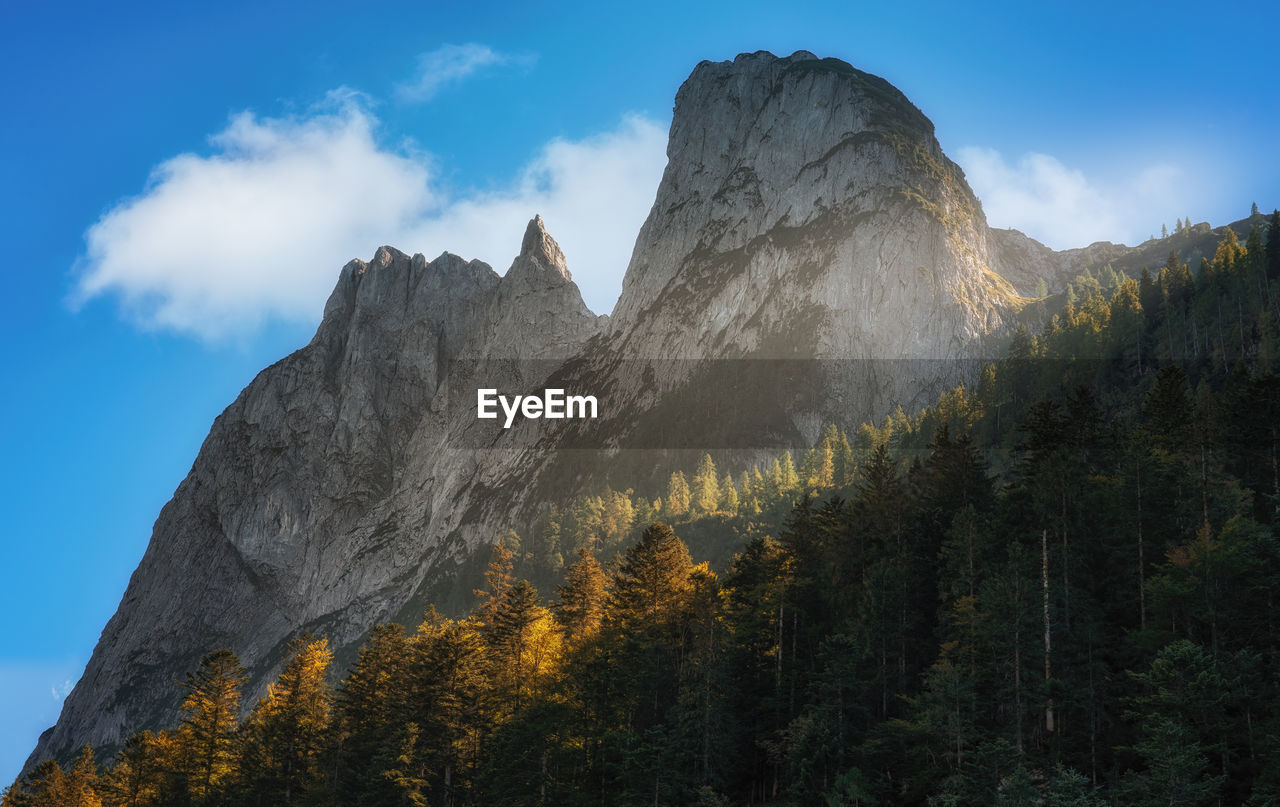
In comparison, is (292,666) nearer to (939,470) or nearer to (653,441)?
(939,470)

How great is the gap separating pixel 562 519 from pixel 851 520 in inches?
3486

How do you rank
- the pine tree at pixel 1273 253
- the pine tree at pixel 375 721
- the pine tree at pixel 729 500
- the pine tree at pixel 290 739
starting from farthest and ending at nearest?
the pine tree at pixel 729 500
the pine tree at pixel 1273 253
the pine tree at pixel 290 739
the pine tree at pixel 375 721

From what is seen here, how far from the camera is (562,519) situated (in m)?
150

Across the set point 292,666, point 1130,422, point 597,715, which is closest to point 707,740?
point 597,715

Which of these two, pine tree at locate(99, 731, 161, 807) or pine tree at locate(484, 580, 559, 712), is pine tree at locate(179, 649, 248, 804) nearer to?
pine tree at locate(99, 731, 161, 807)

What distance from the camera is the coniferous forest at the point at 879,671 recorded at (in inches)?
1778

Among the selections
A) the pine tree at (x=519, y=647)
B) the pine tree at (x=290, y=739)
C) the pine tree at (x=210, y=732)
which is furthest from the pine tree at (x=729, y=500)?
the pine tree at (x=210, y=732)

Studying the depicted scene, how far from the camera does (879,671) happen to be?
5475cm

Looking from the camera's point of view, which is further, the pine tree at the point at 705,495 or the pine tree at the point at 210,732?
the pine tree at the point at 705,495

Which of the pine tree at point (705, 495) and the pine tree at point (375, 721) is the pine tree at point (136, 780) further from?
the pine tree at point (705, 495)

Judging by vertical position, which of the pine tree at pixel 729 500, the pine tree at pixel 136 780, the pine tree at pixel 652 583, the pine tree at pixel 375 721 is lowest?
the pine tree at pixel 136 780

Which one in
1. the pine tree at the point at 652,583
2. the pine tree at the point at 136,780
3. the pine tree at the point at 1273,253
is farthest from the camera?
the pine tree at the point at 1273,253

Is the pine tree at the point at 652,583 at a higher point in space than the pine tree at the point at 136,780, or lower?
higher

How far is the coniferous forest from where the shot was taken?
1778 inches
